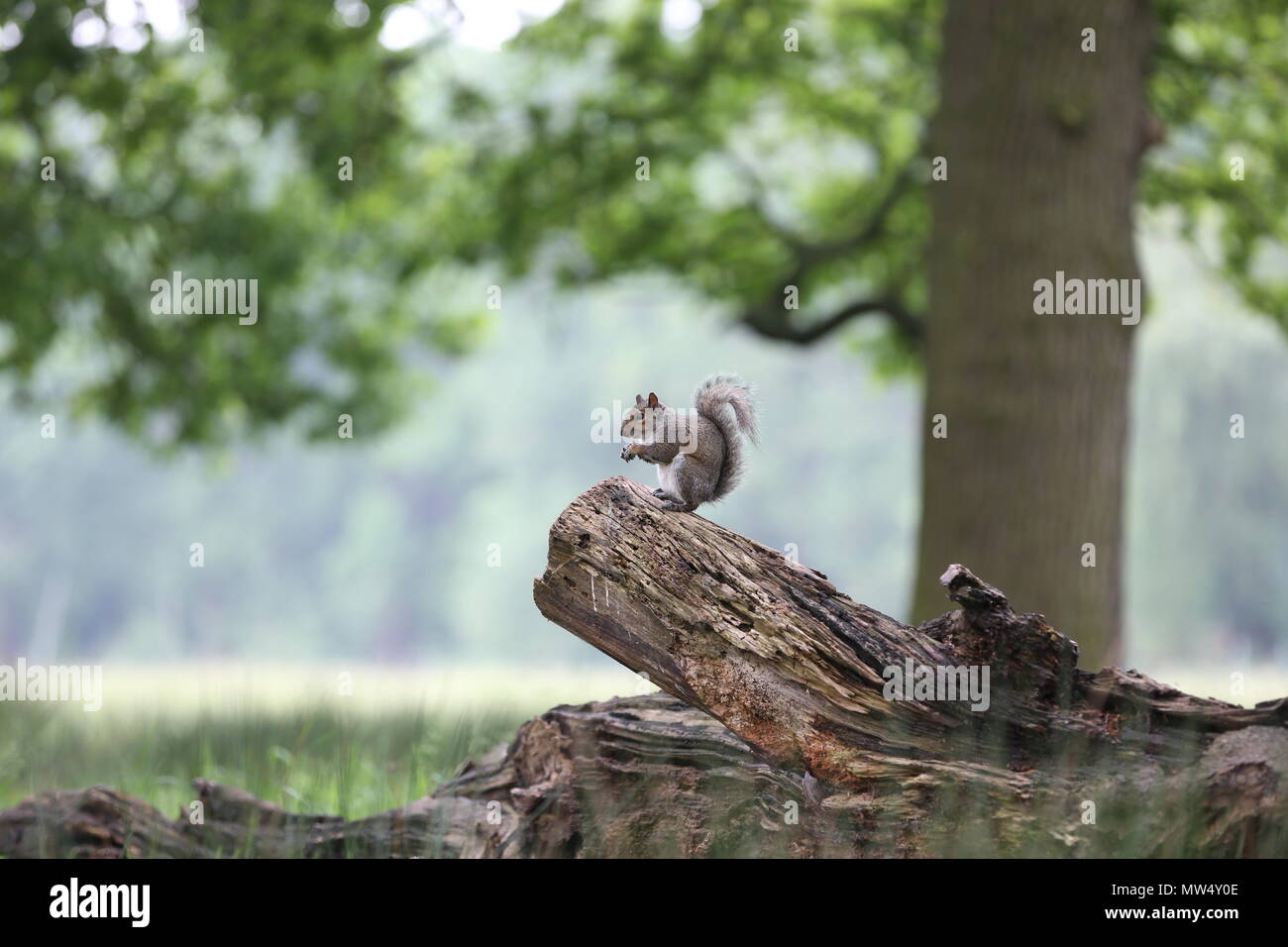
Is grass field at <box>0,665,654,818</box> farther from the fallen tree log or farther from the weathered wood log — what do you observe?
the weathered wood log

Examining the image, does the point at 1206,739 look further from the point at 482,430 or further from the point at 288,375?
the point at 482,430

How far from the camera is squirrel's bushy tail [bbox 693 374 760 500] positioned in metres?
3.80

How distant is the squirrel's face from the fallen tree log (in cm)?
19

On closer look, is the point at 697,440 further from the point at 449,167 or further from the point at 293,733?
the point at 449,167

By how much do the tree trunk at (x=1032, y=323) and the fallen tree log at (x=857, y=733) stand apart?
4.26 m

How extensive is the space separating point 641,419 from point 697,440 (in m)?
0.19

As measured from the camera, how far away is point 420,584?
1670 inches

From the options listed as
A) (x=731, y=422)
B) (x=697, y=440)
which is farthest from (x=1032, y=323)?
(x=697, y=440)

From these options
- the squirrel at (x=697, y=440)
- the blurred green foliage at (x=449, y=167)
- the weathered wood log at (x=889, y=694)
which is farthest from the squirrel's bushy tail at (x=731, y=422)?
the blurred green foliage at (x=449, y=167)

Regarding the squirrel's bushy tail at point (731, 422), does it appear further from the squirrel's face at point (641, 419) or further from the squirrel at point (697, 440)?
the squirrel's face at point (641, 419)

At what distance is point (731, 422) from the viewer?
381 cm

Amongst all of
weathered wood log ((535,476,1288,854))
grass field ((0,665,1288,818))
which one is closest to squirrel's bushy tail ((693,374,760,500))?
weathered wood log ((535,476,1288,854))

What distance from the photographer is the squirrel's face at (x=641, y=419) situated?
3.74 meters
